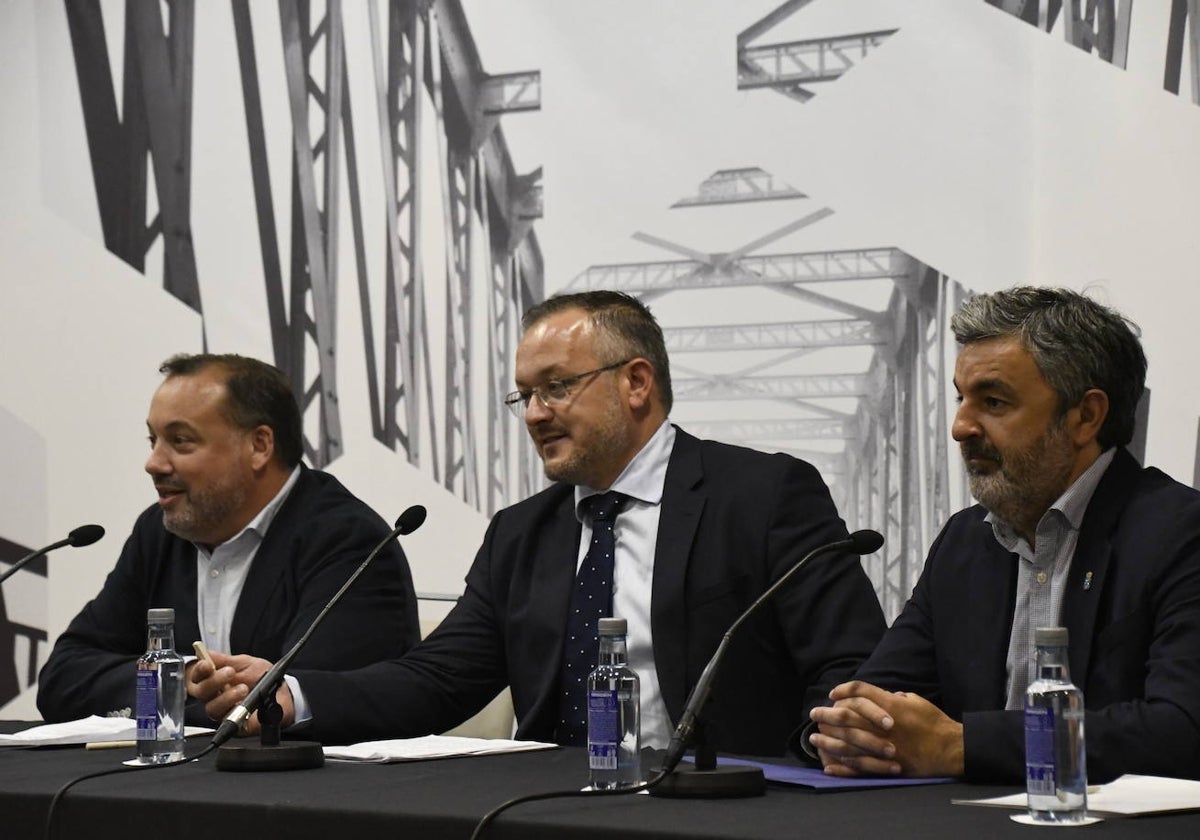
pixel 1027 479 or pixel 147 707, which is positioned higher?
pixel 1027 479

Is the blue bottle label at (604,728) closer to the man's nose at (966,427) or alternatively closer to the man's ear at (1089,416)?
the man's nose at (966,427)

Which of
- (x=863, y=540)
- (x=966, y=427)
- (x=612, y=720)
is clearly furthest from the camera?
(x=966, y=427)

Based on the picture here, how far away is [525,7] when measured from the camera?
4.36 metres

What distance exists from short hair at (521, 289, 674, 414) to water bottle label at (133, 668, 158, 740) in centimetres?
A: 107

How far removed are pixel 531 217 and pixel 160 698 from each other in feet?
7.51

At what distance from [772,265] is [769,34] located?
61 cm

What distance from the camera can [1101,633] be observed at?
85.7 inches

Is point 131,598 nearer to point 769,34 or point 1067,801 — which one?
point 769,34

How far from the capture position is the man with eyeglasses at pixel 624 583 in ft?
8.67

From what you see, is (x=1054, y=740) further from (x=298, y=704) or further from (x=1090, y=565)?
(x=298, y=704)


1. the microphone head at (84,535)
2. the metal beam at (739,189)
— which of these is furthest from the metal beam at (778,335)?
the microphone head at (84,535)

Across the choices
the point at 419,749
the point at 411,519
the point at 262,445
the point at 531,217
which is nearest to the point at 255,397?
the point at 262,445

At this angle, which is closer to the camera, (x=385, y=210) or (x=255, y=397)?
(x=255, y=397)

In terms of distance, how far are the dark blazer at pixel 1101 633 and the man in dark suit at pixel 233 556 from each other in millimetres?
1120
